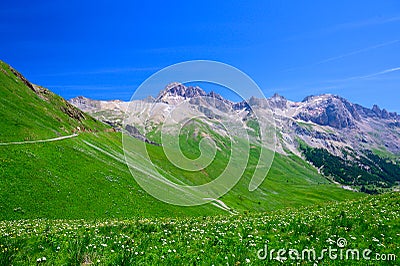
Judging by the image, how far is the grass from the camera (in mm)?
11000

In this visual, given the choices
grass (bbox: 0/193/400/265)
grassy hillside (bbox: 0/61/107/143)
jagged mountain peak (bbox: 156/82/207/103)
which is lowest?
grass (bbox: 0/193/400/265)

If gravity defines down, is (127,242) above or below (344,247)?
below

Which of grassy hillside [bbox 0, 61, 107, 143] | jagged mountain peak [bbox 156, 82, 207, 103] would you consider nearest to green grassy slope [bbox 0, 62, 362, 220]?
grassy hillside [bbox 0, 61, 107, 143]

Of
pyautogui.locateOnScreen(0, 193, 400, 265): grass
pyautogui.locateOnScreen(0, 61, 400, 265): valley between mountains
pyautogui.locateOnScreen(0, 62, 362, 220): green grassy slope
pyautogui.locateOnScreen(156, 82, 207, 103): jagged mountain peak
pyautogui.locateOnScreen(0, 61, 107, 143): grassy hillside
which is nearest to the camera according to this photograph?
pyautogui.locateOnScreen(0, 193, 400, 265): grass

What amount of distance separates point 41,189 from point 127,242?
39011 millimetres

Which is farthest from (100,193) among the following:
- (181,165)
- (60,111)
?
(60,111)

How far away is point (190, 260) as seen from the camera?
1135 cm

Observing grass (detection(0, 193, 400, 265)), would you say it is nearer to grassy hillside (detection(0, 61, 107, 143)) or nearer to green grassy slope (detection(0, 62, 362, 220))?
green grassy slope (detection(0, 62, 362, 220))

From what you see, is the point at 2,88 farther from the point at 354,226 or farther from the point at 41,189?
the point at 354,226

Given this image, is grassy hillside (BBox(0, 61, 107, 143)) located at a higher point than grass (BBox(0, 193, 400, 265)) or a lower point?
higher

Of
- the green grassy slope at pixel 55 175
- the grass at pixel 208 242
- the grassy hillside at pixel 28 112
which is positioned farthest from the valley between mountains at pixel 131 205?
the grassy hillside at pixel 28 112

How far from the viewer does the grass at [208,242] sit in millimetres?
11000

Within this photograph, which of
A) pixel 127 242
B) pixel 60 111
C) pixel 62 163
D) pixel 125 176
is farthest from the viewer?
pixel 60 111

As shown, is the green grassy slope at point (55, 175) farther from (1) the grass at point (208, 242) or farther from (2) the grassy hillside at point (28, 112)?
(1) the grass at point (208, 242)
